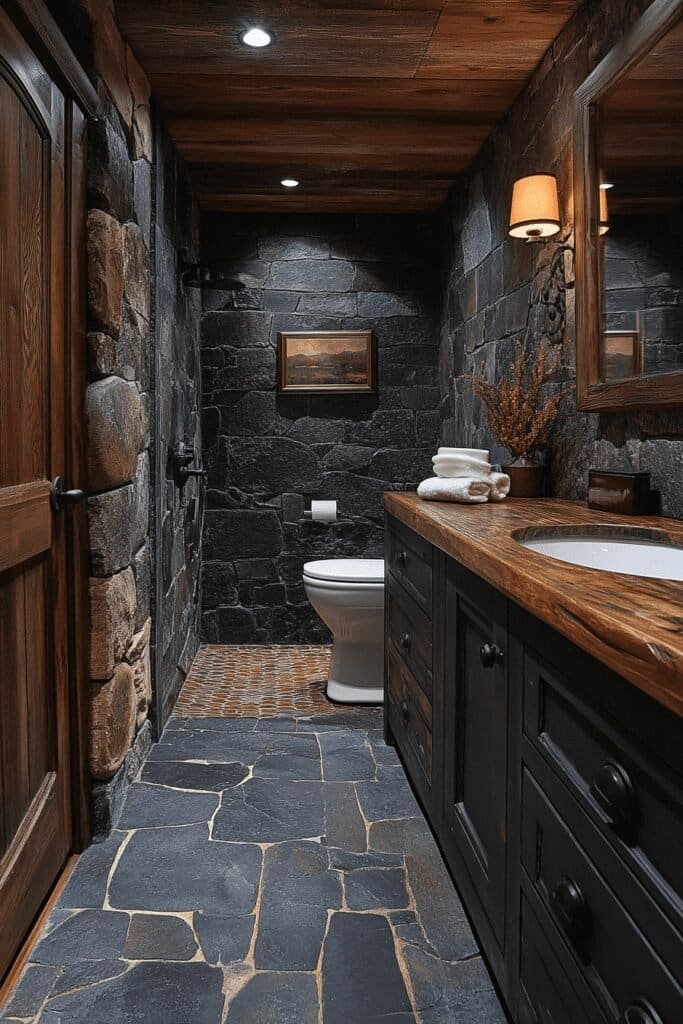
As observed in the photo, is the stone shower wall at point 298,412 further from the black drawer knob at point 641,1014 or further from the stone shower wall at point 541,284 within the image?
the black drawer knob at point 641,1014

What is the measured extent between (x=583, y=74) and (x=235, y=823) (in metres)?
2.31

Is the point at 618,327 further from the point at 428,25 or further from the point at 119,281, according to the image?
the point at 119,281

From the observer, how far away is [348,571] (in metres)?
3.32

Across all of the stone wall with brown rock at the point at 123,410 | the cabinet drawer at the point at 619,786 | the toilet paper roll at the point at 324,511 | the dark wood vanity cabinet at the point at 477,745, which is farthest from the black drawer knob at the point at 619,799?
the toilet paper roll at the point at 324,511

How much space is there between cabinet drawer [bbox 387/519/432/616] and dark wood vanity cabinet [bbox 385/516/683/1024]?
8 centimetres

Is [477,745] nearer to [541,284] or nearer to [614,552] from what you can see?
[614,552]

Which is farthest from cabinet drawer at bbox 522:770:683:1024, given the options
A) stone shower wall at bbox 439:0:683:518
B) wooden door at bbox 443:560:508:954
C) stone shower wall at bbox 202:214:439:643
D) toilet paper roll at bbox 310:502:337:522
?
stone shower wall at bbox 202:214:439:643

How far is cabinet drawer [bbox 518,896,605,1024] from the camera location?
0.92 m

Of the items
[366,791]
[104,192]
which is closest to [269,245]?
[104,192]

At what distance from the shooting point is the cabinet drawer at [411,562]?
190 cm

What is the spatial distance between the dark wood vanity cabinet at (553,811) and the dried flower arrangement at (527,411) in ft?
2.74

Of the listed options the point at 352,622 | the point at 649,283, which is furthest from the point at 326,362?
the point at 649,283

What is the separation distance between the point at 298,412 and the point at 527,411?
1.87 metres

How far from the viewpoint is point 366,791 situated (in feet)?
7.60
